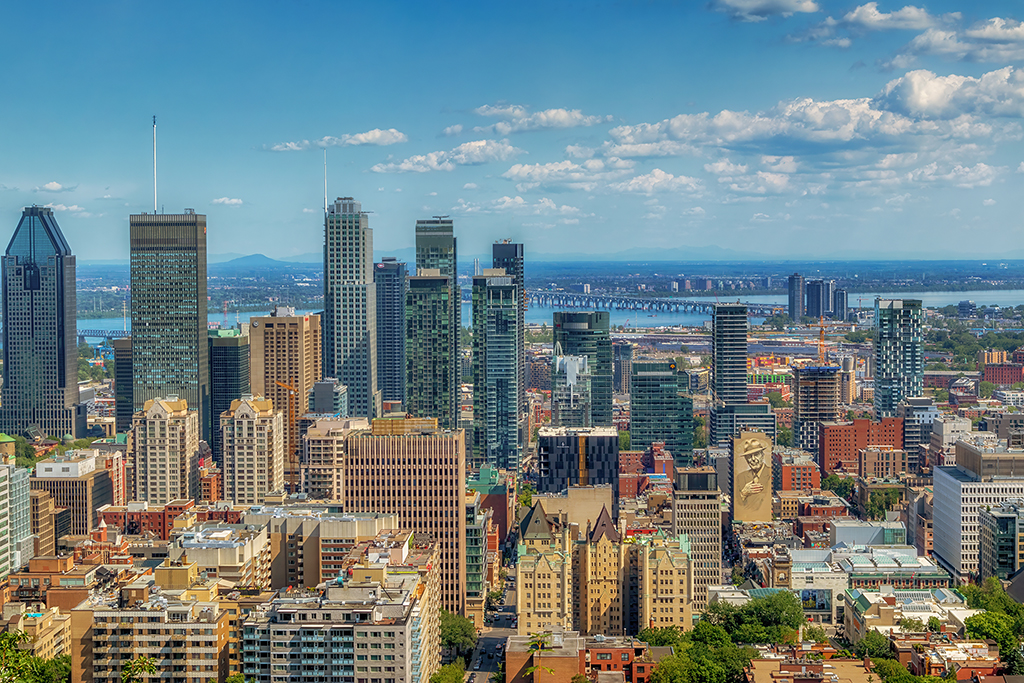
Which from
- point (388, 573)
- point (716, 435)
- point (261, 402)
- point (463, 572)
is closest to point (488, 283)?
point (716, 435)

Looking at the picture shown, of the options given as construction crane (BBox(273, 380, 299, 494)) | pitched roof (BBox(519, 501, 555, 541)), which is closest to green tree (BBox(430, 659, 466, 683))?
pitched roof (BBox(519, 501, 555, 541))

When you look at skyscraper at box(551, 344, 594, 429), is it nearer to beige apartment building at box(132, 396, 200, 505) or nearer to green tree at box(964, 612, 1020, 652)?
beige apartment building at box(132, 396, 200, 505)

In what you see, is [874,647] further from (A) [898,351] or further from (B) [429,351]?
(A) [898,351]

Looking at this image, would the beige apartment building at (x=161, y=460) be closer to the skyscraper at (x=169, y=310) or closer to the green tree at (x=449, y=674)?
the skyscraper at (x=169, y=310)

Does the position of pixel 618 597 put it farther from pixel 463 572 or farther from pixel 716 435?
pixel 716 435

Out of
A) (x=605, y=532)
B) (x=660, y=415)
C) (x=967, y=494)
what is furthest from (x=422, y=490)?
(x=660, y=415)
